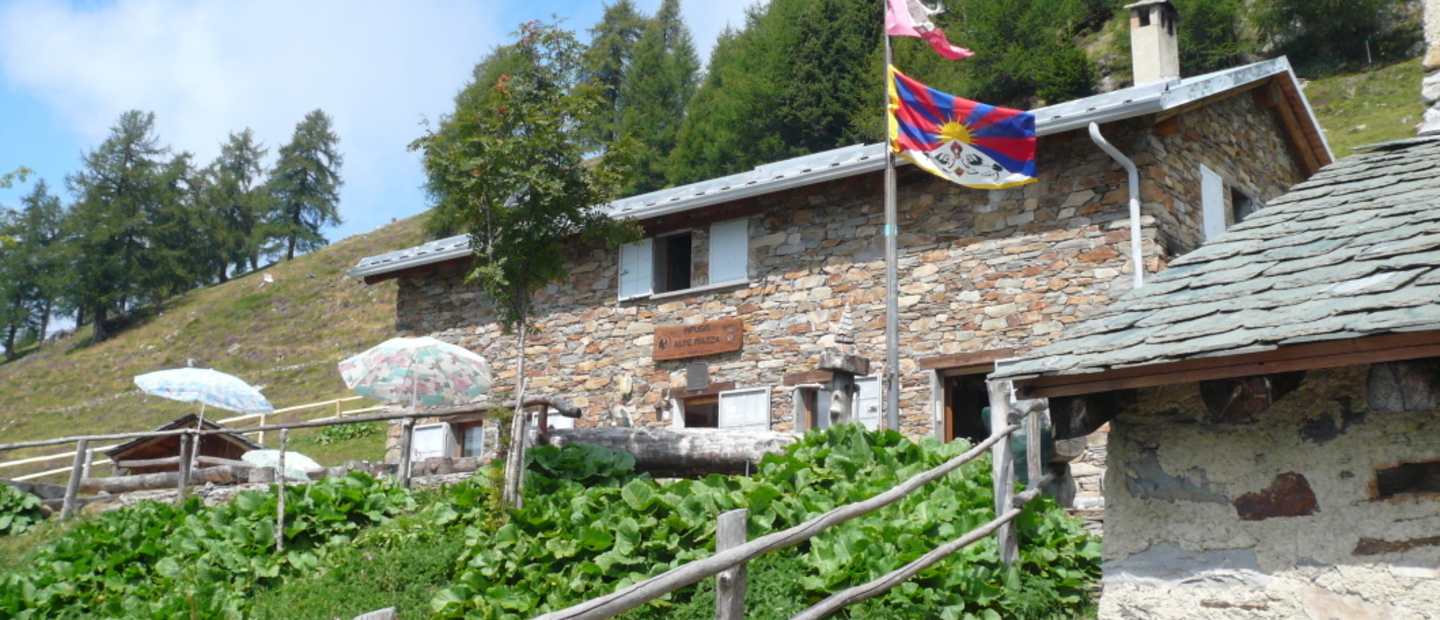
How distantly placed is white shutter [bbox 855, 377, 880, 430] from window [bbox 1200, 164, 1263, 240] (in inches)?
159

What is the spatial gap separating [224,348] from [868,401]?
3426 centimetres

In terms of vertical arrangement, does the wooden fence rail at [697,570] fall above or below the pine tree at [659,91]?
below

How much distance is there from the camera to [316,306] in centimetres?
4641

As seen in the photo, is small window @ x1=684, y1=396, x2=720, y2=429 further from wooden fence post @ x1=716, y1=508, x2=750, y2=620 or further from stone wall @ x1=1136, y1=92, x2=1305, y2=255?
wooden fence post @ x1=716, y1=508, x2=750, y2=620

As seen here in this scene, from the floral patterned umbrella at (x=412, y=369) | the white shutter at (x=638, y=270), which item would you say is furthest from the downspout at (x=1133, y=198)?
the floral patterned umbrella at (x=412, y=369)

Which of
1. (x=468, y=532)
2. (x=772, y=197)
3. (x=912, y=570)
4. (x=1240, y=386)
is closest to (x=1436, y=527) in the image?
(x=1240, y=386)

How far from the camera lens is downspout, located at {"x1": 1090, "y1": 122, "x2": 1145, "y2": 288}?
1299 cm

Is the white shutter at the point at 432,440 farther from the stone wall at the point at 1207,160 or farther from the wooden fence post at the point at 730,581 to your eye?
the wooden fence post at the point at 730,581

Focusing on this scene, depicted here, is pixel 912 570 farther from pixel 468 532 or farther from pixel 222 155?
pixel 222 155

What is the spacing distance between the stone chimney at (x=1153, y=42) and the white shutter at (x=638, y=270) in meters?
6.54

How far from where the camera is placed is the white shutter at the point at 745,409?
15.4m

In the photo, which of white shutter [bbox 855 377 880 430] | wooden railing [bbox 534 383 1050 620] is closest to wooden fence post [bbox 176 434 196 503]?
white shutter [bbox 855 377 880 430]

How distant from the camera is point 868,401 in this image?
48.0 feet

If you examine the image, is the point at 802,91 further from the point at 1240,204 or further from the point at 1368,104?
the point at 1240,204
